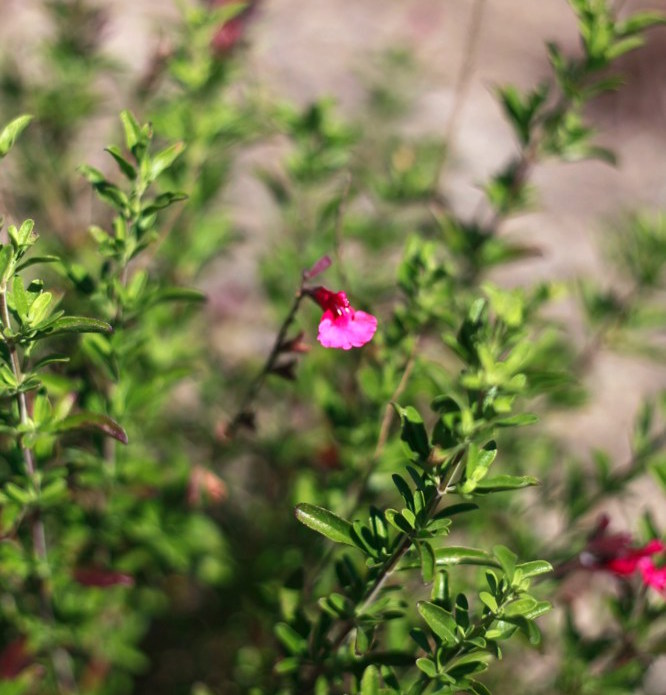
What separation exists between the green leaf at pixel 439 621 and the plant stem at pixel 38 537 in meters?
0.63

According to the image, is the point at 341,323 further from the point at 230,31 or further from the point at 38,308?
the point at 230,31

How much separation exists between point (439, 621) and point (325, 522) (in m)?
0.20

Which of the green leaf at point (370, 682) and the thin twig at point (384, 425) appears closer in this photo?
the green leaf at point (370, 682)

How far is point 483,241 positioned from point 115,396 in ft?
2.88

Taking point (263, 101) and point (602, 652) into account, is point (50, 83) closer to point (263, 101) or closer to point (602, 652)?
point (263, 101)

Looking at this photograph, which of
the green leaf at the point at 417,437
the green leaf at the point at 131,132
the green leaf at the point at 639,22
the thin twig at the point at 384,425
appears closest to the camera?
the green leaf at the point at 417,437

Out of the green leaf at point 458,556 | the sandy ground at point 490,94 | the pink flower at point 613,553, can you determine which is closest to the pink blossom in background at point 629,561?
the pink flower at point 613,553

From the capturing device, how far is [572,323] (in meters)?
3.91

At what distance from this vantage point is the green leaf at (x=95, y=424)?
1.13 metres

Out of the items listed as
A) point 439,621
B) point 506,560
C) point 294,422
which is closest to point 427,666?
point 439,621

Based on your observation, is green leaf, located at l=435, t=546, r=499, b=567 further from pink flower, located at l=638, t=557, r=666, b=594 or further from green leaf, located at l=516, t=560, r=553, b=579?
pink flower, located at l=638, t=557, r=666, b=594

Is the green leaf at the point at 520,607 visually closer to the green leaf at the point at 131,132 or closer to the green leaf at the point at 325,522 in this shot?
the green leaf at the point at 325,522

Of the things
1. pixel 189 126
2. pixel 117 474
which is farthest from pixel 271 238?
pixel 117 474

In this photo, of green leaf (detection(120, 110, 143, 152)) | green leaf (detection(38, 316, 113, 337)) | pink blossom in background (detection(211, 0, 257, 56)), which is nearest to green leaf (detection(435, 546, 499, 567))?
green leaf (detection(38, 316, 113, 337))
